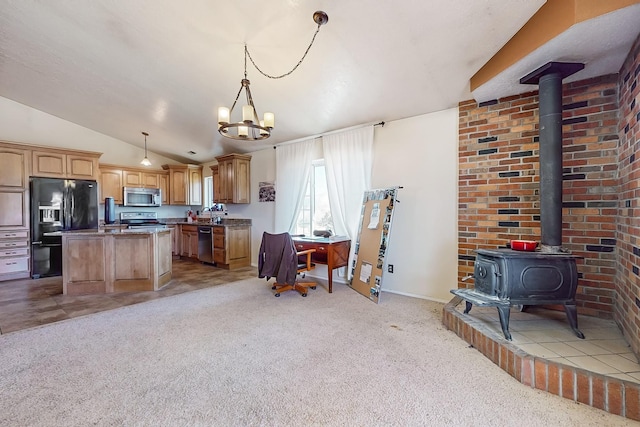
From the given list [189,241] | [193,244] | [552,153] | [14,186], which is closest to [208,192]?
[189,241]

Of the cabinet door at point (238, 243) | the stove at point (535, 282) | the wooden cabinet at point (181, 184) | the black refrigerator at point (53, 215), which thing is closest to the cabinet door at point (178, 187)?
the wooden cabinet at point (181, 184)

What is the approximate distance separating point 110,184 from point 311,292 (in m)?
5.09

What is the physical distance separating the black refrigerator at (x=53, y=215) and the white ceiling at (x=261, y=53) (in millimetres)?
1484

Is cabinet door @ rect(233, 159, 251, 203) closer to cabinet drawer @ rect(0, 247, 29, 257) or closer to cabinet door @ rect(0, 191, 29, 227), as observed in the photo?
cabinet door @ rect(0, 191, 29, 227)

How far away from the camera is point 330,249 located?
372 centimetres

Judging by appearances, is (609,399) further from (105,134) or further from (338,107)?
(105,134)

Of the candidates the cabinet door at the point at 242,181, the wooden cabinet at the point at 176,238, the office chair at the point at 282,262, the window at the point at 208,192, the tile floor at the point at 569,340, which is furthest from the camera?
the window at the point at 208,192

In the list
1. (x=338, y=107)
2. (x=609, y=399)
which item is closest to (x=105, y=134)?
(x=338, y=107)

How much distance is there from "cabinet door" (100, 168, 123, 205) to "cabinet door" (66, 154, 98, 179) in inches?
20.9

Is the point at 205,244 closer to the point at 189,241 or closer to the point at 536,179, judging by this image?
the point at 189,241

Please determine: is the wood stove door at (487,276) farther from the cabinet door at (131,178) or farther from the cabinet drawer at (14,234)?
the cabinet door at (131,178)

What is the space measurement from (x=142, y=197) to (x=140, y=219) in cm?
52

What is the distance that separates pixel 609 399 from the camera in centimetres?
151

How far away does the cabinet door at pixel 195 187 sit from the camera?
6.66 m
